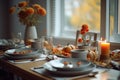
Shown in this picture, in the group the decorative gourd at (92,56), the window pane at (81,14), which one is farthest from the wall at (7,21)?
the decorative gourd at (92,56)

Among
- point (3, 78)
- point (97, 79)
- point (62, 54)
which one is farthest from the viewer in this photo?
point (3, 78)

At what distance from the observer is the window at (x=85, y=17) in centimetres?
221

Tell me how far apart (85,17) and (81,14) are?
0.24ft

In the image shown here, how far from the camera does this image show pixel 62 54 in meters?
1.77

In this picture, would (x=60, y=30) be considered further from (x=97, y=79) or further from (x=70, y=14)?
(x=97, y=79)

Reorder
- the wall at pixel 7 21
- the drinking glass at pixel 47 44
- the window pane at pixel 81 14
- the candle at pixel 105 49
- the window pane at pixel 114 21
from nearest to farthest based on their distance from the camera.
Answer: the candle at pixel 105 49 → the drinking glass at pixel 47 44 → the window pane at pixel 114 21 → the window pane at pixel 81 14 → the wall at pixel 7 21

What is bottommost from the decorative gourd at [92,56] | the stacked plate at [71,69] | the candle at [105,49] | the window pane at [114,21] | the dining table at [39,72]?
the dining table at [39,72]

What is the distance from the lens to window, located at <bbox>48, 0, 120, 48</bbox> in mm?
2215

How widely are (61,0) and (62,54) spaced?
4.30 feet

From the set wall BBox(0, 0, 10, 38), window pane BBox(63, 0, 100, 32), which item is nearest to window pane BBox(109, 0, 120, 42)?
window pane BBox(63, 0, 100, 32)

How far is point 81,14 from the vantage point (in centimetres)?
268

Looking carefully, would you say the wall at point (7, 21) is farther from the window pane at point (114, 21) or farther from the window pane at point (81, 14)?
the window pane at point (114, 21)

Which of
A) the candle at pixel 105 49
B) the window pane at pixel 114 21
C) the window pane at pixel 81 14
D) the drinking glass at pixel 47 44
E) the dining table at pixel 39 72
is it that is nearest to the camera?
the dining table at pixel 39 72

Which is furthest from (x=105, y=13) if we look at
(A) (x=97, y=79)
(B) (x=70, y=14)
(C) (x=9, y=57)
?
(A) (x=97, y=79)
